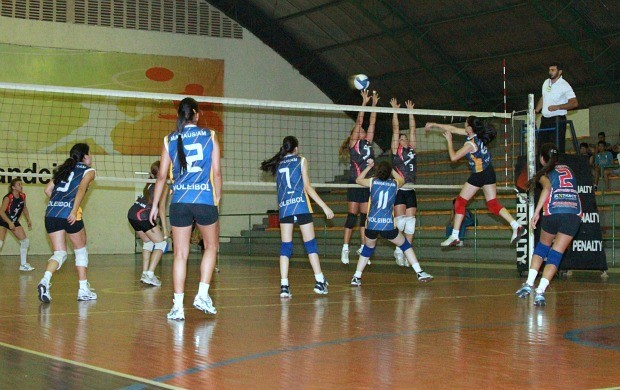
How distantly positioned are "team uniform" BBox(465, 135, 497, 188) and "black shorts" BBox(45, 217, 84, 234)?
5.41 meters

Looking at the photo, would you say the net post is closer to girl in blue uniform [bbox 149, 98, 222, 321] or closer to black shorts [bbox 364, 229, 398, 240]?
black shorts [bbox 364, 229, 398, 240]

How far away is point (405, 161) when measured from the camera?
15008 millimetres

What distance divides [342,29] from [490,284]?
1544 centimetres

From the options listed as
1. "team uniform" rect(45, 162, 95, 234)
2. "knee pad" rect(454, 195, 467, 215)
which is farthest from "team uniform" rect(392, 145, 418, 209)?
"team uniform" rect(45, 162, 95, 234)

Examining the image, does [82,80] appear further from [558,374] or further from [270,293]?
[558,374]

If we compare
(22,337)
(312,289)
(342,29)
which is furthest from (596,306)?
(342,29)

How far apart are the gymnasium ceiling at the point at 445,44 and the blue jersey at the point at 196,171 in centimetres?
1492

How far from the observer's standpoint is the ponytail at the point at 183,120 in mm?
7355

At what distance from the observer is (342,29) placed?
1016 inches

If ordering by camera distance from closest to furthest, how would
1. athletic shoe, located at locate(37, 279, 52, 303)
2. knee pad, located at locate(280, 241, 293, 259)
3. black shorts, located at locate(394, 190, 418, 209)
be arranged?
athletic shoe, located at locate(37, 279, 52, 303), knee pad, located at locate(280, 241, 293, 259), black shorts, located at locate(394, 190, 418, 209)

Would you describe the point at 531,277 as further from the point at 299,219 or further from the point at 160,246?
the point at 160,246

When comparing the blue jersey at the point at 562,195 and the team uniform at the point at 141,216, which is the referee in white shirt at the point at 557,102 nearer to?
the blue jersey at the point at 562,195

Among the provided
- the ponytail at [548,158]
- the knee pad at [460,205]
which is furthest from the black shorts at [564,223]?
the knee pad at [460,205]

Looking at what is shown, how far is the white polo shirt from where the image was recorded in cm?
1257
